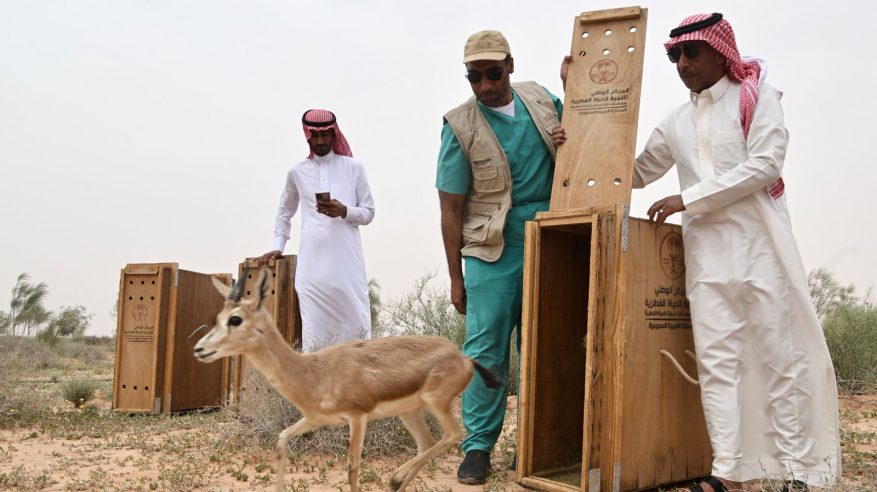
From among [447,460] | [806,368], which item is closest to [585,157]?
[806,368]

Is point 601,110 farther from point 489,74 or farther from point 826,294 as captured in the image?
point 826,294

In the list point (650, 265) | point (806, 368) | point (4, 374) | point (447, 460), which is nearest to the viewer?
point (806, 368)

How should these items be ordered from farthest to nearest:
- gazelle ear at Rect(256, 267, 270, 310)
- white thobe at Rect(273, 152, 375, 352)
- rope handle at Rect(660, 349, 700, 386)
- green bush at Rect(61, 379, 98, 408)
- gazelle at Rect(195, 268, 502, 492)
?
1. green bush at Rect(61, 379, 98, 408)
2. white thobe at Rect(273, 152, 375, 352)
3. rope handle at Rect(660, 349, 700, 386)
4. gazelle at Rect(195, 268, 502, 492)
5. gazelle ear at Rect(256, 267, 270, 310)

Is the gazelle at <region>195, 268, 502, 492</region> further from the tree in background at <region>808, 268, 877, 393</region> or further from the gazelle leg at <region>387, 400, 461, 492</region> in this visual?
the tree in background at <region>808, 268, 877, 393</region>

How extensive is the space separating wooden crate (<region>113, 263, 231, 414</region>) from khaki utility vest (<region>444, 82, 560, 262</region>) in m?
4.35

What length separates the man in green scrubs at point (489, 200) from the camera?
4.87 m

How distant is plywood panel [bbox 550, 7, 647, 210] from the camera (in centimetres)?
473

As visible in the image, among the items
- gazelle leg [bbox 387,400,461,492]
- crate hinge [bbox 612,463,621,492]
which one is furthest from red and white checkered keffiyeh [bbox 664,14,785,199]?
gazelle leg [bbox 387,400,461,492]

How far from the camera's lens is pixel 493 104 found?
5.06m

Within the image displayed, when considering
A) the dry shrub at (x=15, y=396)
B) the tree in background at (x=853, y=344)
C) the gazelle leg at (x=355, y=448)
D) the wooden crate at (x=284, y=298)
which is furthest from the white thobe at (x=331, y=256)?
the tree in background at (x=853, y=344)

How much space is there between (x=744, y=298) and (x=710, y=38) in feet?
4.73

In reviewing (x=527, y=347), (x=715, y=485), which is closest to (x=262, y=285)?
(x=527, y=347)

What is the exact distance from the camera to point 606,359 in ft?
13.8

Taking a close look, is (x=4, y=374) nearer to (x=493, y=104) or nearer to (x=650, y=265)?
(x=493, y=104)
